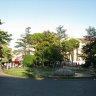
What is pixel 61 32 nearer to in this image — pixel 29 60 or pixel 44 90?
pixel 29 60

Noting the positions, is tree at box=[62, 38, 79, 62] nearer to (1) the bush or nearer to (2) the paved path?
(1) the bush

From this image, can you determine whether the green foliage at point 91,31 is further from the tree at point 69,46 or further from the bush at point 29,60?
the bush at point 29,60

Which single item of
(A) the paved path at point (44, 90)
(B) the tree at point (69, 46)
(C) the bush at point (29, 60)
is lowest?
(A) the paved path at point (44, 90)

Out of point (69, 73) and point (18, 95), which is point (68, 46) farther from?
point (18, 95)

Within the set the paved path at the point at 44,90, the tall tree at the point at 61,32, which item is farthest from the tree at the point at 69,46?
the paved path at the point at 44,90

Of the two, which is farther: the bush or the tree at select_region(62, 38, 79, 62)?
the tree at select_region(62, 38, 79, 62)

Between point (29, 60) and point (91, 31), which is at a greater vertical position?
point (91, 31)

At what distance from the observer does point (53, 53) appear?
8944cm

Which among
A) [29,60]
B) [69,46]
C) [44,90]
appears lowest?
[44,90]

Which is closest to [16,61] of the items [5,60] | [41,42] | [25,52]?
[25,52]

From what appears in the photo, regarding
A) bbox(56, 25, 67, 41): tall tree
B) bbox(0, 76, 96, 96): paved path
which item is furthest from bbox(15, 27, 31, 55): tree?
bbox(0, 76, 96, 96): paved path

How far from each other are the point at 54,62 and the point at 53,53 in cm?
472

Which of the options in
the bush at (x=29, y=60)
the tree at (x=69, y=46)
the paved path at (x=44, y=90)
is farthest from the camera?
the tree at (x=69, y=46)

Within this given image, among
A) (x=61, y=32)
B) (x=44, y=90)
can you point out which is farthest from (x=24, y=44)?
(x=44, y=90)
